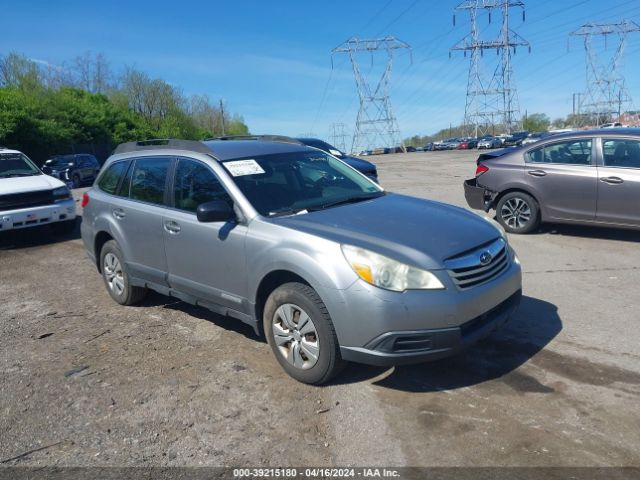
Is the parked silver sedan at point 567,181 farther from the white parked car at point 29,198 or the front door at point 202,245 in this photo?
the white parked car at point 29,198

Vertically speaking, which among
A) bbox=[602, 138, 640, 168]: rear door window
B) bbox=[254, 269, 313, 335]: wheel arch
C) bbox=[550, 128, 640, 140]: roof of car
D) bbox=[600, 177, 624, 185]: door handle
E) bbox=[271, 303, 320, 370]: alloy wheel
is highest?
bbox=[550, 128, 640, 140]: roof of car

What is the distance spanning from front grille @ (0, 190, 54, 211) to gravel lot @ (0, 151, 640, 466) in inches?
163

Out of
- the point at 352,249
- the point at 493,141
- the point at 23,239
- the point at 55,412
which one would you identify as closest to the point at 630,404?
the point at 352,249

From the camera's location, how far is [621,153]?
24.0ft

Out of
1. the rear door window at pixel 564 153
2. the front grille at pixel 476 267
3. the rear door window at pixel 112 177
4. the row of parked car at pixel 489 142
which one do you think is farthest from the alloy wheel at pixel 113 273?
the row of parked car at pixel 489 142

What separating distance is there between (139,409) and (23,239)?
26.4ft

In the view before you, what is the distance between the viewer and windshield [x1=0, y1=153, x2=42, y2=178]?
10031 millimetres

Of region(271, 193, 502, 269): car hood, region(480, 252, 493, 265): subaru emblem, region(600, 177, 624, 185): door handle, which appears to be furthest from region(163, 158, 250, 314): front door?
region(600, 177, 624, 185): door handle

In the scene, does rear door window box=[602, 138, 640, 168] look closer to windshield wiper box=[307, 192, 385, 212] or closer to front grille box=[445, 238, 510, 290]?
windshield wiper box=[307, 192, 385, 212]

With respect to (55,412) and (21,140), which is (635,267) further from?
(21,140)

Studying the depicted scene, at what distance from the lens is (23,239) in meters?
10.2

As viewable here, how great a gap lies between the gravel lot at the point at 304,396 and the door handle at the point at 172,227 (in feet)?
3.24

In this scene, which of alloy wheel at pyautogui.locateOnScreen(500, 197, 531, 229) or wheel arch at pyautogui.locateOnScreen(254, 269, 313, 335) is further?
alloy wheel at pyautogui.locateOnScreen(500, 197, 531, 229)

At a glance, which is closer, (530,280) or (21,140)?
(530,280)
